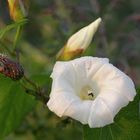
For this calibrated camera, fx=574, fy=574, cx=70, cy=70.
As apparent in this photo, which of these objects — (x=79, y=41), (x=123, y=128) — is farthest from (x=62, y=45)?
(x=123, y=128)

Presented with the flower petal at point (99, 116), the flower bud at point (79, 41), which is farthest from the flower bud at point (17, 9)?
the flower petal at point (99, 116)

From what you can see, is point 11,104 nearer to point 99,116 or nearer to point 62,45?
point 99,116

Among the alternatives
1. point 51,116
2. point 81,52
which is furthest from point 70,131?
point 81,52

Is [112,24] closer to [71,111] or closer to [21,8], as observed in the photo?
[21,8]

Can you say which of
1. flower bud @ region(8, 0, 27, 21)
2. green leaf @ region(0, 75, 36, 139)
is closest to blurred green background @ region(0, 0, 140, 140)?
green leaf @ region(0, 75, 36, 139)

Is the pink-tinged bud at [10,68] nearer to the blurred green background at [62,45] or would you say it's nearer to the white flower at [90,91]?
the white flower at [90,91]

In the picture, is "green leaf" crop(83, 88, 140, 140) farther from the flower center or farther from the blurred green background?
the blurred green background
